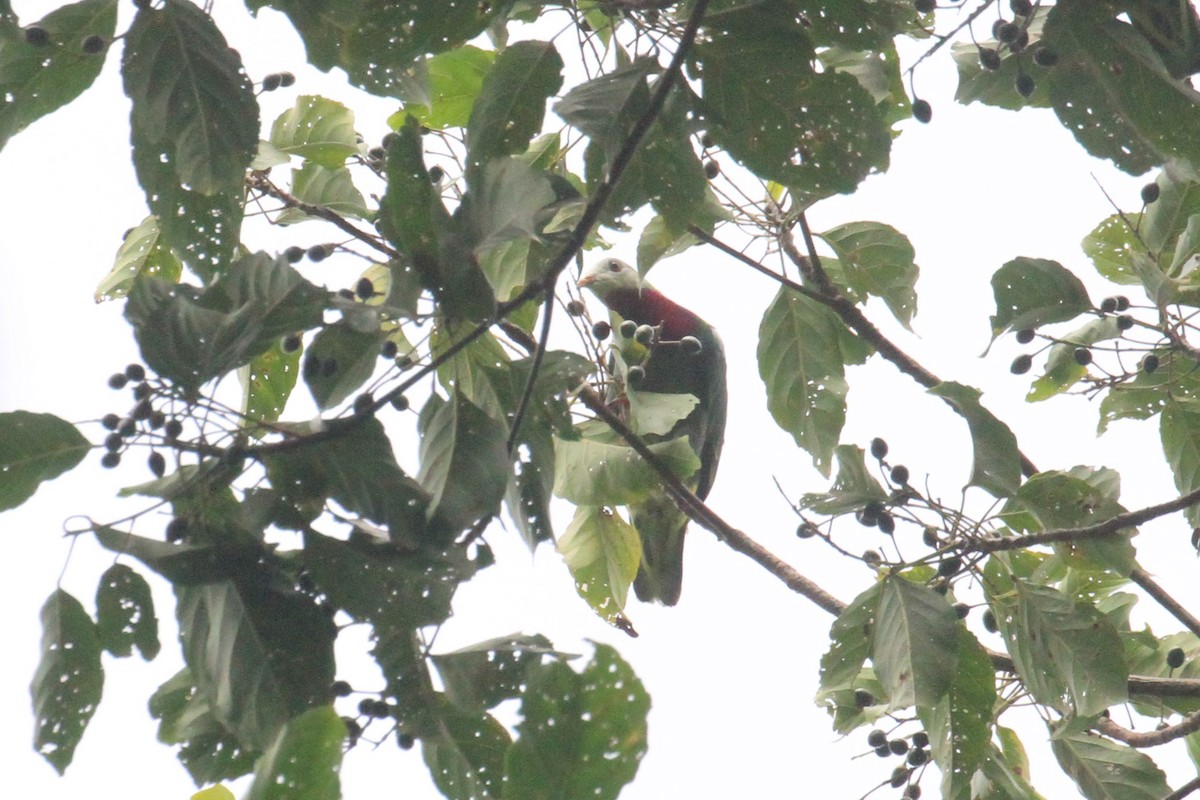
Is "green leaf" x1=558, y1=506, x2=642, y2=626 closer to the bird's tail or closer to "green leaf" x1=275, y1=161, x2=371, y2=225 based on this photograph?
the bird's tail

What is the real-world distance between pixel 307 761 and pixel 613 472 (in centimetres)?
145

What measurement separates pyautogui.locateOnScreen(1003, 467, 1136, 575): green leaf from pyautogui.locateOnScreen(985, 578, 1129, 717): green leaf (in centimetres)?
10

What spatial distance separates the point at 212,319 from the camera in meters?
1.11

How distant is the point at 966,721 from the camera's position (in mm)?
1869

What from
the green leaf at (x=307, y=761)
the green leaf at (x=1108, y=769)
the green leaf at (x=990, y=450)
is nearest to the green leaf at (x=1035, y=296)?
the green leaf at (x=990, y=450)

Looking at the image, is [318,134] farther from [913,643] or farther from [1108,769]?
[1108,769]

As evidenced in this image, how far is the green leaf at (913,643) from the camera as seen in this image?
169 cm

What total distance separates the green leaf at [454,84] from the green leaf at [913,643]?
1172mm

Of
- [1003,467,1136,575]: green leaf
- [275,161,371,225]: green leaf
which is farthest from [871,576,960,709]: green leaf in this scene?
[275,161,371,225]: green leaf

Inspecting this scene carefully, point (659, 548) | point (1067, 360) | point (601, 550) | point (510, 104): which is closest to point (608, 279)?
point (659, 548)

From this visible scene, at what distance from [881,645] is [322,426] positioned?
985 millimetres

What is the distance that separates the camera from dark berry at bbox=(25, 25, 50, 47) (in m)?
1.42

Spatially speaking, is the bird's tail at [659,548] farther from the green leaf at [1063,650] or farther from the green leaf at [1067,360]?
the green leaf at [1063,650]

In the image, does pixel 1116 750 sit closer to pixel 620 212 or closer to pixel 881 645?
pixel 881 645
